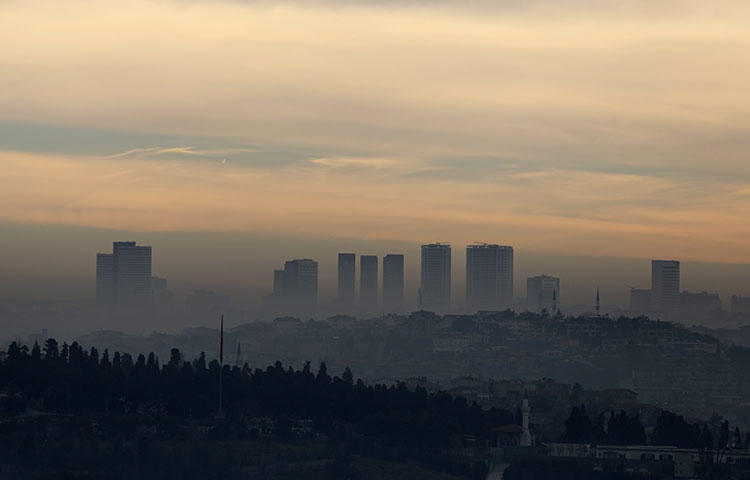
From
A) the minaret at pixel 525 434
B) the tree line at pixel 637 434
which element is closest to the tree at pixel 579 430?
the tree line at pixel 637 434

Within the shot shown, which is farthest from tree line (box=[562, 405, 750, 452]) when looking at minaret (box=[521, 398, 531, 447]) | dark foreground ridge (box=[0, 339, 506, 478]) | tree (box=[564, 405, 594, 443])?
dark foreground ridge (box=[0, 339, 506, 478])

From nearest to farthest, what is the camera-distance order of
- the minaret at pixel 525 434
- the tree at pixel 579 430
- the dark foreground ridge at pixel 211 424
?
the dark foreground ridge at pixel 211 424 < the tree at pixel 579 430 < the minaret at pixel 525 434

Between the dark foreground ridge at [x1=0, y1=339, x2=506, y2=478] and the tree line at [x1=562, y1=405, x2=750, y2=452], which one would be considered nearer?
the dark foreground ridge at [x1=0, y1=339, x2=506, y2=478]

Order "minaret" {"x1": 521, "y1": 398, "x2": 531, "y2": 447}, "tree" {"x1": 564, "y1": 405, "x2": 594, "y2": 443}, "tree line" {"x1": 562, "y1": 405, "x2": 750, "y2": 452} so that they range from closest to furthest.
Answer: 1. "tree line" {"x1": 562, "y1": 405, "x2": 750, "y2": 452}
2. "tree" {"x1": 564, "y1": 405, "x2": 594, "y2": 443}
3. "minaret" {"x1": 521, "y1": 398, "x2": 531, "y2": 447}

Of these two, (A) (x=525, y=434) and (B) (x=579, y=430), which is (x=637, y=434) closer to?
(B) (x=579, y=430)

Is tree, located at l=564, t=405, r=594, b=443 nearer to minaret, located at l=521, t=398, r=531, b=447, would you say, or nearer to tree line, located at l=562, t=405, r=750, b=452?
tree line, located at l=562, t=405, r=750, b=452

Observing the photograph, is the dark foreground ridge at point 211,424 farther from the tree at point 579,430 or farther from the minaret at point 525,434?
the tree at point 579,430

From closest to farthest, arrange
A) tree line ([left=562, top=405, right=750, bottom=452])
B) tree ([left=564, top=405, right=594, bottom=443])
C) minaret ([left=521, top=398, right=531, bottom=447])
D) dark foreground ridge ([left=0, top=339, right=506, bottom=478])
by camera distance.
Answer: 1. dark foreground ridge ([left=0, top=339, right=506, bottom=478])
2. tree line ([left=562, top=405, right=750, bottom=452])
3. tree ([left=564, top=405, right=594, bottom=443])
4. minaret ([left=521, top=398, right=531, bottom=447])

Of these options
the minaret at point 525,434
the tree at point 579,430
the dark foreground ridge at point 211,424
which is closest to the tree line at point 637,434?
the tree at point 579,430

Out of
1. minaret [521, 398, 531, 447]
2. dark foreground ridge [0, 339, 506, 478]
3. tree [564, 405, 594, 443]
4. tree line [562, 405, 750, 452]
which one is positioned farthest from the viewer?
minaret [521, 398, 531, 447]

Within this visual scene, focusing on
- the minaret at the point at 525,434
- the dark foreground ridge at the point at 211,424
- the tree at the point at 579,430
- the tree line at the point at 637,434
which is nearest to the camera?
the dark foreground ridge at the point at 211,424

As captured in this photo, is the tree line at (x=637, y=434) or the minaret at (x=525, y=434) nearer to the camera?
the tree line at (x=637, y=434)

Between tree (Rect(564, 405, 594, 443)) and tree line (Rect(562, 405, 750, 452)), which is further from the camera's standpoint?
tree (Rect(564, 405, 594, 443))
